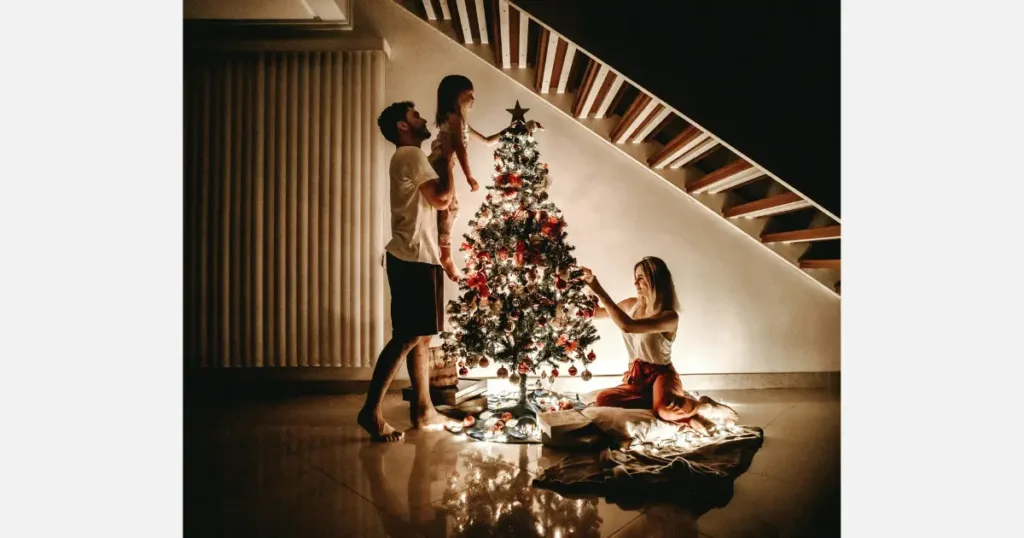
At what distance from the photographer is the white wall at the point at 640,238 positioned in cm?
358

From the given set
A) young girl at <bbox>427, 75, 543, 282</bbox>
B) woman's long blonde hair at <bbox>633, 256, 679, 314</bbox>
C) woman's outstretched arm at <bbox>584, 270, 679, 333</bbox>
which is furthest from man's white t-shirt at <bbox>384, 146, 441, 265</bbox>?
woman's long blonde hair at <bbox>633, 256, 679, 314</bbox>

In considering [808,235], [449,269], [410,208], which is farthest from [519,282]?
[808,235]

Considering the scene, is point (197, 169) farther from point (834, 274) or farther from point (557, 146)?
point (834, 274)

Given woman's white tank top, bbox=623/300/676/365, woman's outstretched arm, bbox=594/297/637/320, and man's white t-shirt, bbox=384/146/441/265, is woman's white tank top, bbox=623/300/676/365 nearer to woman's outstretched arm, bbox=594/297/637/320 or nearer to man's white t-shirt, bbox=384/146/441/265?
woman's outstretched arm, bbox=594/297/637/320

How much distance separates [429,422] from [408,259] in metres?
0.90

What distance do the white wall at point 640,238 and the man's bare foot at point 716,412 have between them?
77 centimetres

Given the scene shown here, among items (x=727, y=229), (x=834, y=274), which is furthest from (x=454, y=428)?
(x=834, y=274)

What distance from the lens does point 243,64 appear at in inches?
139

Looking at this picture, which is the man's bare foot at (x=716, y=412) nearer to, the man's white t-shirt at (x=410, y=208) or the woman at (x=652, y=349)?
the woman at (x=652, y=349)

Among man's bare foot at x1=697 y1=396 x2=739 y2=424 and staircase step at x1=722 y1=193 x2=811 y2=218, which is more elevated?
staircase step at x1=722 y1=193 x2=811 y2=218

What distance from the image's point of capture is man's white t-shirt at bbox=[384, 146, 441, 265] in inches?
103

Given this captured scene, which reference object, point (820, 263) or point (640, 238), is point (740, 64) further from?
point (820, 263)

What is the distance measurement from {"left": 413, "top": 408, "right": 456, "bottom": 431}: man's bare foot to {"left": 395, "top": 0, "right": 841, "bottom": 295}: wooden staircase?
6.60ft

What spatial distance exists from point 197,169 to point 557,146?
248 centimetres
